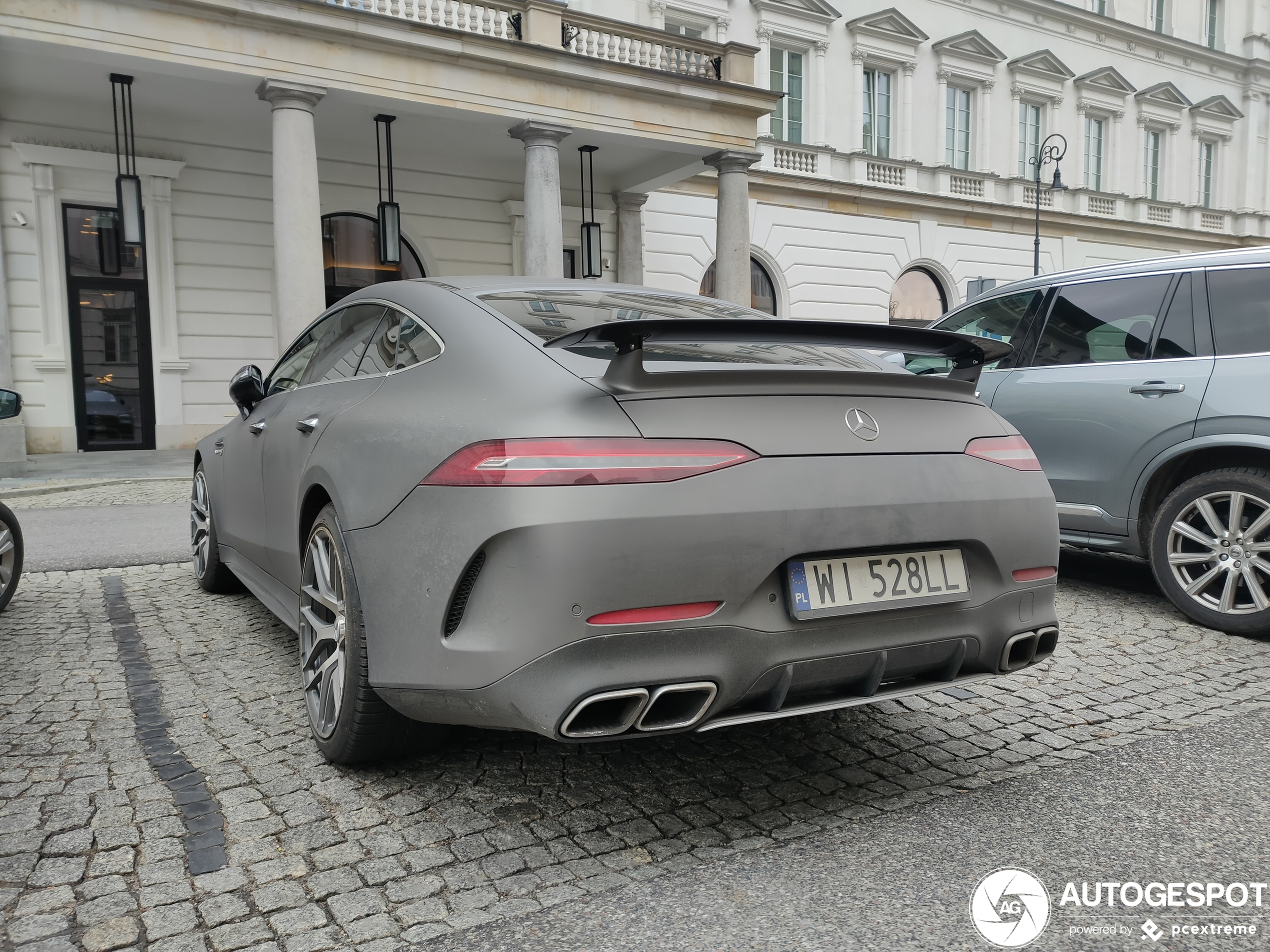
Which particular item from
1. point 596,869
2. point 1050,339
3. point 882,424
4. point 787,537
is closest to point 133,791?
point 596,869

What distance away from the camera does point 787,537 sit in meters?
2.16

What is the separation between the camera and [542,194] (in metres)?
14.7

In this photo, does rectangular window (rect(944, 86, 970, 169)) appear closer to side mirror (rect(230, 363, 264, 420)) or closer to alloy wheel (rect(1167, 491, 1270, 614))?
alloy wheel (rect(1167, 491, 1270, 614))

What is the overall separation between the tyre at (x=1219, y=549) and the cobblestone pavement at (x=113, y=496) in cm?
881

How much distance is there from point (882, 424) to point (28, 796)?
2449 millimetres

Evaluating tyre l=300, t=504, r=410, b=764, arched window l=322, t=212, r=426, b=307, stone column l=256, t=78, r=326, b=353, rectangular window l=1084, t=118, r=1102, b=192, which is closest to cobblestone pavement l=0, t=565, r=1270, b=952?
tyre l=300, t=504, r=410, b=764

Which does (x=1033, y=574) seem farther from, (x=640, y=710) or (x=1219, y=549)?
(x=1219, y=549)

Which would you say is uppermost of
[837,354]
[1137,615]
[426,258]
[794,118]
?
[794,118]

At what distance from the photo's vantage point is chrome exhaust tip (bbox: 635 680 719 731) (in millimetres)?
2084

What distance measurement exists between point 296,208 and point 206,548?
8.93 metres

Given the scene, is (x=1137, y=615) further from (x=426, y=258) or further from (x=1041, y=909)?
(x=426, y=258)

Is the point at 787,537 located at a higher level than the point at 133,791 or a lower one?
higher

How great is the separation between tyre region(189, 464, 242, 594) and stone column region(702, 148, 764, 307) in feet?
39.4

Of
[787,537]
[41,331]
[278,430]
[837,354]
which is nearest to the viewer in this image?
[787,537]
